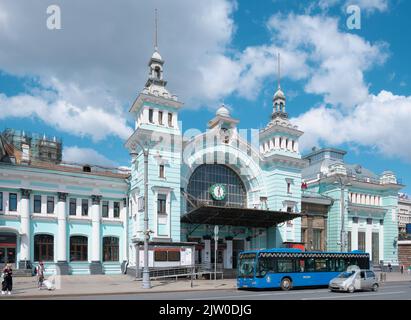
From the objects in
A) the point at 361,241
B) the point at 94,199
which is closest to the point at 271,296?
the point at 94,199

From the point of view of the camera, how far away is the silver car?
82.0 ft

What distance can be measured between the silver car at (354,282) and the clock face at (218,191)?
782 inches

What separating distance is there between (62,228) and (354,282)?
26631 millimetres

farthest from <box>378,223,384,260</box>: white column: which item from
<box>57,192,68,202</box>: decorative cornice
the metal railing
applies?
<box>57,192,68,202</box>: decorative cornice

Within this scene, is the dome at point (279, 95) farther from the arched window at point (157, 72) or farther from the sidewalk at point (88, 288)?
the sidewalk at point (88, 288)

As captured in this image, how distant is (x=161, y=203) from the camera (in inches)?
1567

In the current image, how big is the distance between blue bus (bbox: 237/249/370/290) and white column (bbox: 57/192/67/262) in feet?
62.2

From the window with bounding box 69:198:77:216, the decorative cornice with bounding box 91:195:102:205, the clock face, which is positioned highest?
the clock face

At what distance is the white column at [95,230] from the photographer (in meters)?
41.2

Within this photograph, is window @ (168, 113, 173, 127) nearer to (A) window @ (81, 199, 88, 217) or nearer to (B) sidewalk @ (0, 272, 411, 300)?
(A) window @ (81, 199, 88, 217)

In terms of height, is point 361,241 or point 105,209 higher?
point 105,209

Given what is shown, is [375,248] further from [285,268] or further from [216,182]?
[285,268]

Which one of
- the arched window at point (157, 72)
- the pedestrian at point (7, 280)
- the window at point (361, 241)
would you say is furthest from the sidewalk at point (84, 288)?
the window at point (361, 241)
